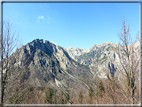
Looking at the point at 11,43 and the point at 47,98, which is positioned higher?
the point at 11,43

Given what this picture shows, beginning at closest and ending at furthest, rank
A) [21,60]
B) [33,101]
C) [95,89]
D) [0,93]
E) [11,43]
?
[0,93], [11,43], [21,60], [95,89], [33,101]

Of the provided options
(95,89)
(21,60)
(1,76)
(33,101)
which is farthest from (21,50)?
(33,101)

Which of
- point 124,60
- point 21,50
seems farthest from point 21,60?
point 124,60

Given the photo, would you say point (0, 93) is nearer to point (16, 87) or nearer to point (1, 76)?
point (1, 76)

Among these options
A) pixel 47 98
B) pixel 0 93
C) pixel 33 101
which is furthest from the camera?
pixel 47 98

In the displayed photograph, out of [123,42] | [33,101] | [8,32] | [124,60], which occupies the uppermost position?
[8,32]

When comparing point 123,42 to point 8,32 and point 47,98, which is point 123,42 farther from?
point 47,98

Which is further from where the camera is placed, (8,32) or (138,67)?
(8,32)

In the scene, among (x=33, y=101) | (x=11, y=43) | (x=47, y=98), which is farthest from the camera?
(x=47, y=98)

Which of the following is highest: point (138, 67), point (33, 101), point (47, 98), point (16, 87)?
point (138, 67)
